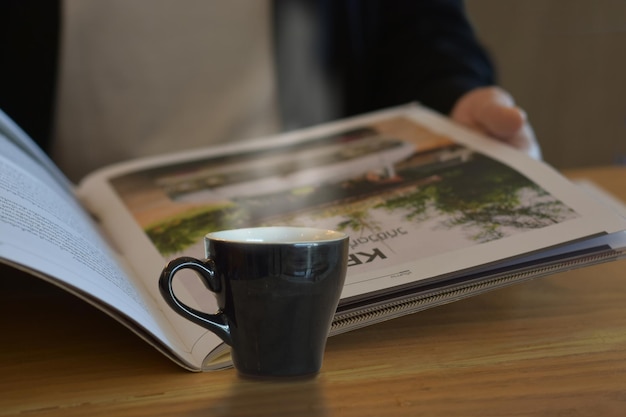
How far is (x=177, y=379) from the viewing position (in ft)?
1.26

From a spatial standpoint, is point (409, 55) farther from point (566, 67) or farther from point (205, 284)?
point (566, 67)

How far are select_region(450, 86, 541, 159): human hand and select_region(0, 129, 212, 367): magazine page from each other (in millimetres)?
375

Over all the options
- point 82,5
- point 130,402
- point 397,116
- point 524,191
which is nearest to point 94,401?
point 130,402

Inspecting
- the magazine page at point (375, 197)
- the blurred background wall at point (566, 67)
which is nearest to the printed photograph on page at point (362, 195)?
the magazine page at point (375, 197)

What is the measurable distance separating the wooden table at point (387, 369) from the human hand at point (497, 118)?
209 mm

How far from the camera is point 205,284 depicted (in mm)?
360

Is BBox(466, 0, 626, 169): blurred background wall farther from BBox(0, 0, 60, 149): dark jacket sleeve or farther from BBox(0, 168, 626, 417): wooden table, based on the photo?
BBox(0, 168, 626, 417): wooden table

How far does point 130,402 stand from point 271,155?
409 millimetres

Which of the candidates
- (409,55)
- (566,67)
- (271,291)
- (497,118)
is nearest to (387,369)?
(271,291)

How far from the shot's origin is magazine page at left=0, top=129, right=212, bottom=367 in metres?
Answer: 0.36

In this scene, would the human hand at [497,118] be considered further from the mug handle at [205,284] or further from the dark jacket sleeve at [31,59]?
the dark jacket sleeve at [31,59]

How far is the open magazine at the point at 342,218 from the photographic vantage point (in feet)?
1.34

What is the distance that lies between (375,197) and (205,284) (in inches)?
8.8

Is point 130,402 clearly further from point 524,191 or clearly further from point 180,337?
point 524,191
